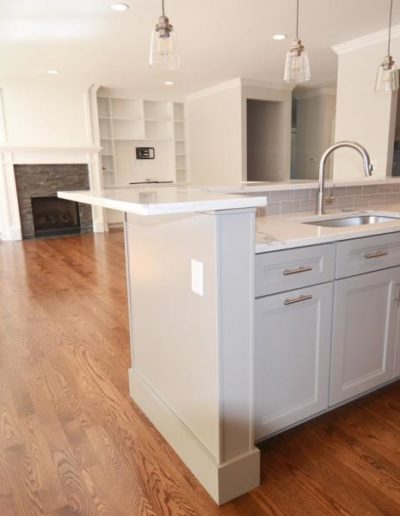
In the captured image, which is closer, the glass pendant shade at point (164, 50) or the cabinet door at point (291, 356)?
the cabinet door at point (291, 356)

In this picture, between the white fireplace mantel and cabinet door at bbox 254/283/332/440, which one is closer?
cabinet door at bbox 254/283/332/440

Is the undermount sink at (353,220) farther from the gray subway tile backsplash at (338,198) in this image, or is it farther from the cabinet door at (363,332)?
the cabinet door at (363,332)

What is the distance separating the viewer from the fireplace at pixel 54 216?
7148mm

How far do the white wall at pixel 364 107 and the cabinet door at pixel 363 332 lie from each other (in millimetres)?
3333

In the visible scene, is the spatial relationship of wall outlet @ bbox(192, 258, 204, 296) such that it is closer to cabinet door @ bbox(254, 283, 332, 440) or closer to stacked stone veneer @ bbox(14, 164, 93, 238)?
cabinet door @ bbox(254, 283, 332, 440)

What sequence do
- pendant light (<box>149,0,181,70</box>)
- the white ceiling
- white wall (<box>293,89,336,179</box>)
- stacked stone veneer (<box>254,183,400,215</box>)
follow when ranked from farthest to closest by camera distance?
white wall (<box>293,89,336,179</box>) → the white ceiling → stacked stone veneer (<box>254,183,400,215</box>) → pendant light (<box>149,0,181,70</box>)

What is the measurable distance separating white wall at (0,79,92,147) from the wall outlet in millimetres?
6263

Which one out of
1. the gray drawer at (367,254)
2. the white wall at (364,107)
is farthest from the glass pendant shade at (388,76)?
the white wall at (364,107)

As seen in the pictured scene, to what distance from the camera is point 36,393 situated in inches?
85.7

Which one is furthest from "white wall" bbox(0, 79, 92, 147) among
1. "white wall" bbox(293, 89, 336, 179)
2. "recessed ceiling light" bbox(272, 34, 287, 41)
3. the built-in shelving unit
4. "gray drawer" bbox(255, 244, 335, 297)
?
"gray drawer" bbox(255, 244, 335, 297)

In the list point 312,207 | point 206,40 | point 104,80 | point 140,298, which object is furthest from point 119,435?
point 104,80

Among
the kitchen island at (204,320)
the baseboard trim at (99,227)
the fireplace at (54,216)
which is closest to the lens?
the kitchen island at (204,320)

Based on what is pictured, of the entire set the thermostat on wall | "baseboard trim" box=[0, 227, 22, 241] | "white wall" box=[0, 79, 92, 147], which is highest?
"white wall" box=[0, 79, 92, 147]

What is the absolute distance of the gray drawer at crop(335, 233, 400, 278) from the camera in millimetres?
1703
